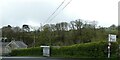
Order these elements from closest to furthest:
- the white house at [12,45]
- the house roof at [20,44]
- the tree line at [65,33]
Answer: the tree line at [65,33] → the house roof at [20,44] → the white house at [12,45]

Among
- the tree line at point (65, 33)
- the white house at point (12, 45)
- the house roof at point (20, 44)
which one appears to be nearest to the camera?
the tree line at point (65, 33)

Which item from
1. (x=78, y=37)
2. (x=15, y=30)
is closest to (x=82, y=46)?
(x=78, y=37)

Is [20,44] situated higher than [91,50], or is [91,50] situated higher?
[91,50]

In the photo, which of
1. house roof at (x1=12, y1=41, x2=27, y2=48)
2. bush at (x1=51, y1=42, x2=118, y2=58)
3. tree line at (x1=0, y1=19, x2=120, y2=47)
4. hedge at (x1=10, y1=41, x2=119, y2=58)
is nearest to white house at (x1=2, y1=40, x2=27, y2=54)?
house roof at (x1=12, y1=41, x2=27, y2=48)

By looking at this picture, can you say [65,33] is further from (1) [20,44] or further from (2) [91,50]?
(2) [91,50]

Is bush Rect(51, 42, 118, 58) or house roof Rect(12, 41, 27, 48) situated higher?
bush Rect(51, 42, 118, 58)

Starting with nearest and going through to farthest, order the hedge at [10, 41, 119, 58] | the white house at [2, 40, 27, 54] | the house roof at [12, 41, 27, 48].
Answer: the hedge at [10, 41, 119, 58] < the house roof at [12, 41, 27, 48] < the white house at [2, 40, 27, 54]

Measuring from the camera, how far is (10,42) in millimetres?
112562

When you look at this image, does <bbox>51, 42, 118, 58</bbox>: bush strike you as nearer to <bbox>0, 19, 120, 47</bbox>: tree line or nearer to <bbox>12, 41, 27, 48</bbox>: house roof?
<bbox>0, 19, 120, 47</bbox>: tree line

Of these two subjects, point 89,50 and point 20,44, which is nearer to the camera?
point 89,50

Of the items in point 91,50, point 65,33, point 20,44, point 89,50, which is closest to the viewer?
point 91,50

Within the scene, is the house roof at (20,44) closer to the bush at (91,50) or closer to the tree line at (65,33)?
the tree line at (65,33)

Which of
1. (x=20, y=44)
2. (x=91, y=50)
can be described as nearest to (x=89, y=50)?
(x=91, y=50)

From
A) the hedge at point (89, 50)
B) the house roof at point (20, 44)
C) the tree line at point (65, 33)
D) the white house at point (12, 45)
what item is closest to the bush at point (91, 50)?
the hedge at point (89, 50)
